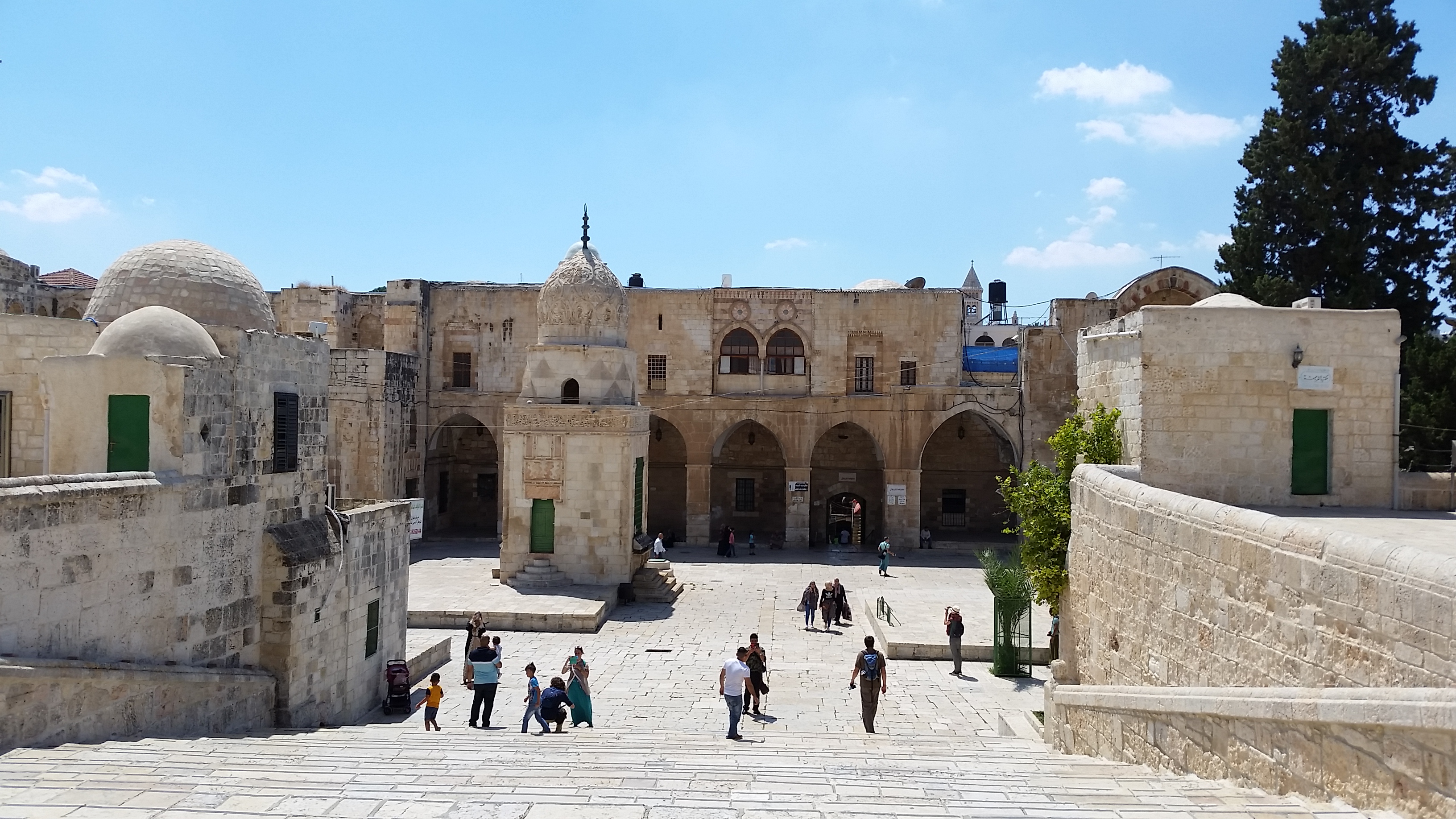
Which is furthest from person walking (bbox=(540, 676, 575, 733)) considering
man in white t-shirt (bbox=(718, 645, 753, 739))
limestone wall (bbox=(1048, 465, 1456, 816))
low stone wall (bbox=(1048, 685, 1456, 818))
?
low stone wall (bbox=(1048, 685, 1456, 818))

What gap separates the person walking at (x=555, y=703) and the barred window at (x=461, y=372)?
1793cm

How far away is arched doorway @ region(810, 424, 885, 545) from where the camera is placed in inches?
1096

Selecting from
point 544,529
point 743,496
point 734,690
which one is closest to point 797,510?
point 743,496

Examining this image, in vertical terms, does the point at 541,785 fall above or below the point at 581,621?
above

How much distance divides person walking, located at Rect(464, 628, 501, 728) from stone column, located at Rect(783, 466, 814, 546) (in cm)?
1545

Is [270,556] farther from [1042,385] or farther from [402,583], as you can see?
[1042,385]

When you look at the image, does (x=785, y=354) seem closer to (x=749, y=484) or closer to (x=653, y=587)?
(x=749, y=484)

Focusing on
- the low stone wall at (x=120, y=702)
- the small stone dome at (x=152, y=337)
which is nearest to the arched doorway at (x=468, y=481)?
the low stone wall at (x=120, y=702)

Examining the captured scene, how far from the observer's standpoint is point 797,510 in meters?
25.8

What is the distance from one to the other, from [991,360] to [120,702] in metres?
22.6

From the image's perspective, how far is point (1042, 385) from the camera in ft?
82.4

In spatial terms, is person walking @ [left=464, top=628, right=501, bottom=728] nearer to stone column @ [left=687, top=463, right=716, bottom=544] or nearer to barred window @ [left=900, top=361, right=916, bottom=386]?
stone column @ [left=687, top=463, right=716, bottom=544]

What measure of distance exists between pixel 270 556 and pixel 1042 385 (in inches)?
798

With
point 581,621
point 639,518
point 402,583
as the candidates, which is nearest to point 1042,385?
point 639,518
